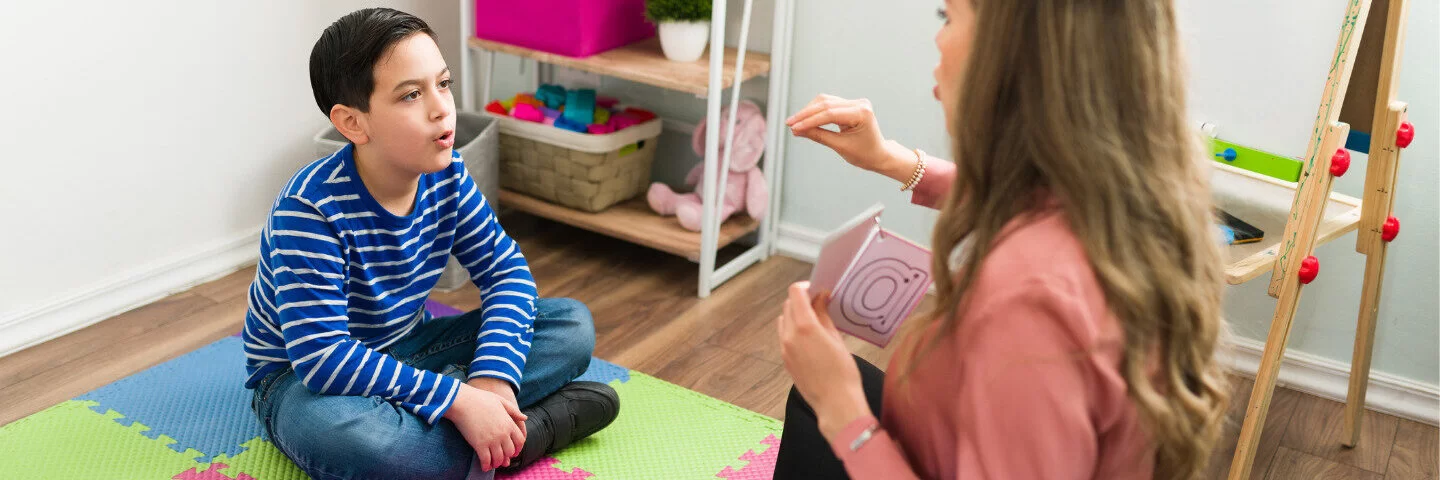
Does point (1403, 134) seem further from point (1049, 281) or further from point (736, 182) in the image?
point (736, 182)

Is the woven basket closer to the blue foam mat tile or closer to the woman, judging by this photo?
the blue foam mat tile

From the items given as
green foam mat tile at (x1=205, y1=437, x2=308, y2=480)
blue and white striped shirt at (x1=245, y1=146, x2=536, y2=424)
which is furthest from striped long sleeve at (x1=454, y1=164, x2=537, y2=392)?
green foam mat tile at (x1=205, y1=437, x2=308, y2=480)

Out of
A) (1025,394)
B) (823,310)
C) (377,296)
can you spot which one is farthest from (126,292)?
(1025,394)

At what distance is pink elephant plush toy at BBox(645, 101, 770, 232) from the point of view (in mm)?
2193

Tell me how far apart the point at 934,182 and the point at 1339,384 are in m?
1.04

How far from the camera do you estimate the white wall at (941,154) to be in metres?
1.70

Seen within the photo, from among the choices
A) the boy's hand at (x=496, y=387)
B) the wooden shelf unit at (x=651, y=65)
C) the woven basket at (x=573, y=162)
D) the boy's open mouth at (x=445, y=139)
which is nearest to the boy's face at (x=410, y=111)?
the boy's open mouth at (x=445, y=139)

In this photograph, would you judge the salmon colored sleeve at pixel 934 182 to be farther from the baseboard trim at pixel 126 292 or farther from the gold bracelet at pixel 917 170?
the baseboard trim at pixel 126 292

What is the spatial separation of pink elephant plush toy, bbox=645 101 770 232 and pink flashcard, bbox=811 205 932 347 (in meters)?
1.16

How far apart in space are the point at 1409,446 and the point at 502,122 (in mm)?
1618

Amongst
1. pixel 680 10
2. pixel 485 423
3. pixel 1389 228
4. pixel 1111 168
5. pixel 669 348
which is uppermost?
pixel 1111 168

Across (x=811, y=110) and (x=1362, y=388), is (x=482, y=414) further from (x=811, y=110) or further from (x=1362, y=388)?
(x=1362, y=388)

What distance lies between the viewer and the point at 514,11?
6.97 ft

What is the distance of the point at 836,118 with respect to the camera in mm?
1173
